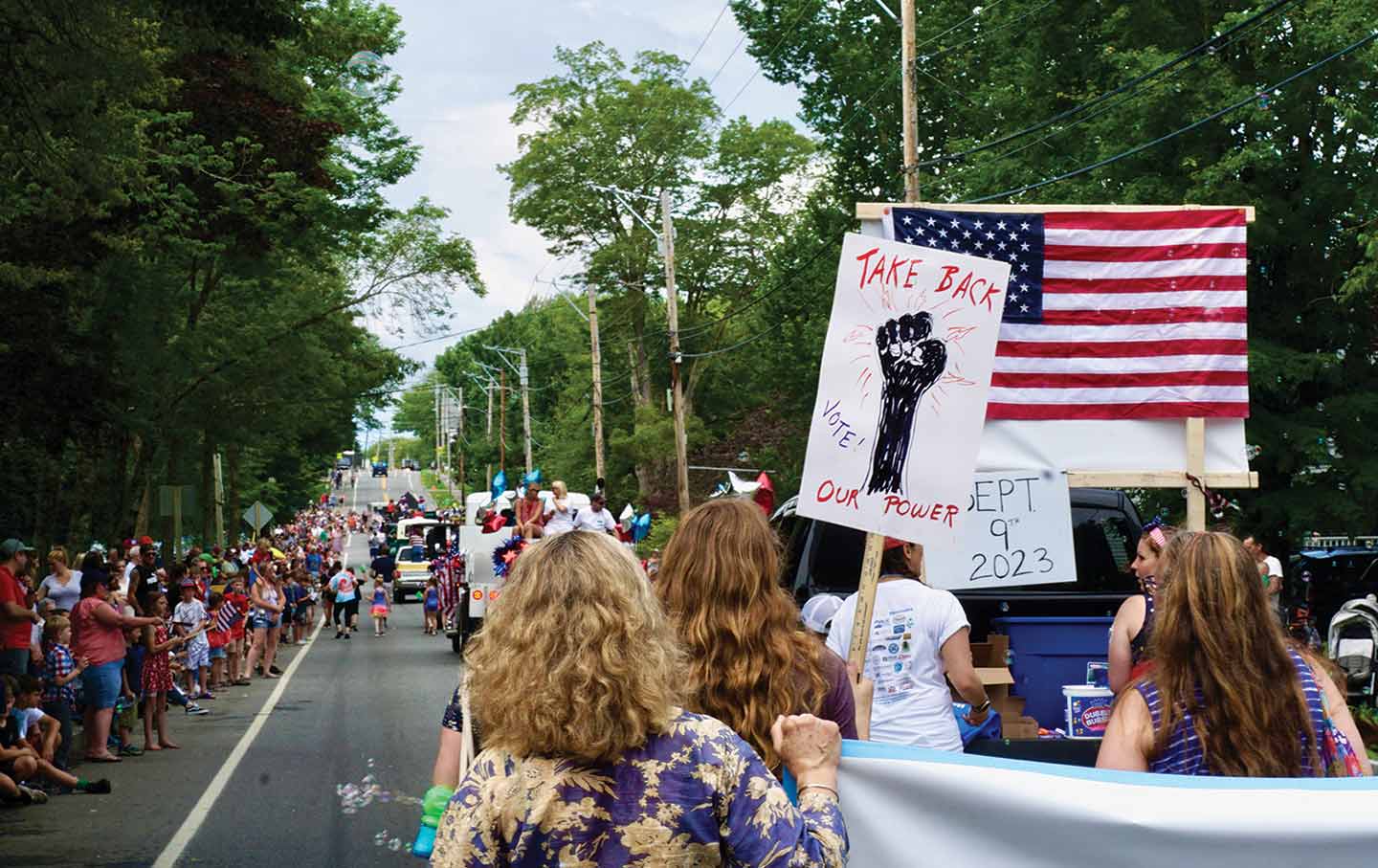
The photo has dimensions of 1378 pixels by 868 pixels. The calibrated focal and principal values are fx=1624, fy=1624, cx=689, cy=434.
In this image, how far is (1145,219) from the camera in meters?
7.62

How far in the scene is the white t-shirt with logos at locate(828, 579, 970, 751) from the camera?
5.91 m

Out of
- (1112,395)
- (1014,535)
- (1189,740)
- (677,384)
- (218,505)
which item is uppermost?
(677,384)

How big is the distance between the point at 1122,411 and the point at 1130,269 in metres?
0.67

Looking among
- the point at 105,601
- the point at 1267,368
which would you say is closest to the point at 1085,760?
the point at 105,601

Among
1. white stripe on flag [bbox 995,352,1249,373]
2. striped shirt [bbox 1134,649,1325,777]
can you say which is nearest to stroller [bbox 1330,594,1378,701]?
white stripe on flag [bbox 995,352,1249,373]

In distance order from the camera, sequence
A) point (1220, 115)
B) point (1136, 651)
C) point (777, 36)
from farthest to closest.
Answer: point (777, 36) → point (1220, 115) → point (1136, 651)

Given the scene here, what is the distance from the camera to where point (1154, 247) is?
767 cm

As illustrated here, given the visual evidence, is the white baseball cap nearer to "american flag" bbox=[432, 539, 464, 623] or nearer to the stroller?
the stroller

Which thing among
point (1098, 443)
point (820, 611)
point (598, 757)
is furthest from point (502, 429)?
point (598, 757)

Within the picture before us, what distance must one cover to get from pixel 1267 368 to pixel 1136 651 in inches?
722

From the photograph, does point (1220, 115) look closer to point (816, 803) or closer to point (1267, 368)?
point (1267, 368)

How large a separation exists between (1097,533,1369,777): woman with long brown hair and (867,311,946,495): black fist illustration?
179 cm

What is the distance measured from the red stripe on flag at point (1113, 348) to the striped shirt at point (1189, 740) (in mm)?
3909

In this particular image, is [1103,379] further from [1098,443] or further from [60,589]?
[60,589]
